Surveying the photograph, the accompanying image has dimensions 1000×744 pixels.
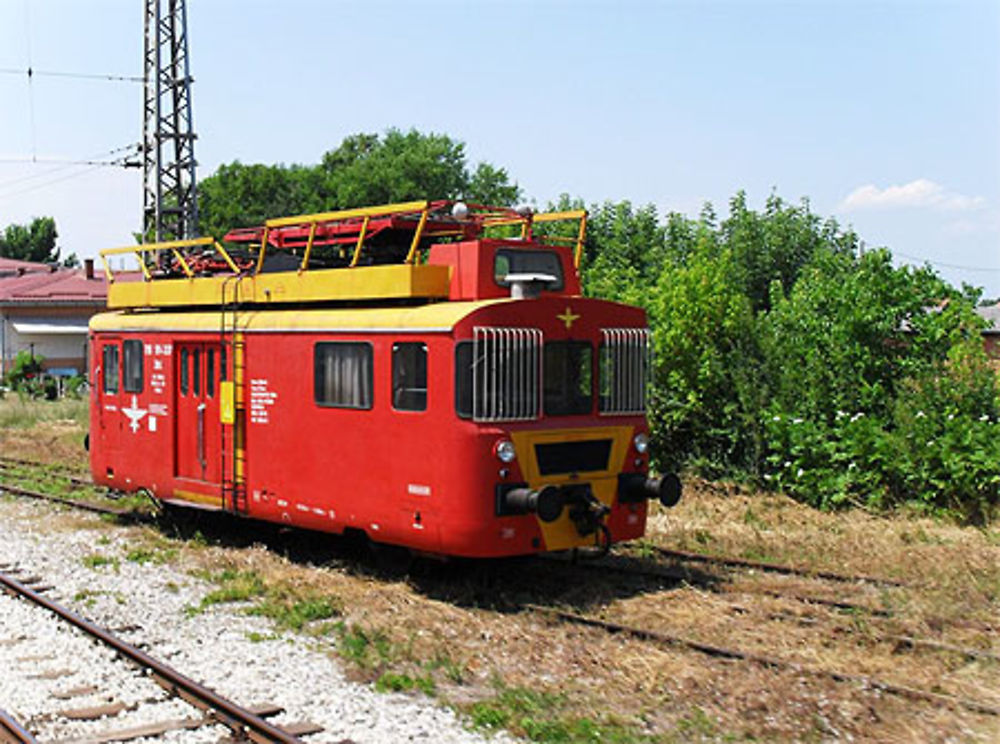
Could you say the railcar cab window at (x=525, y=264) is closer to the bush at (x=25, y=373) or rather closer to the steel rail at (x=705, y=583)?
the steel rail at (x=705, y=583)

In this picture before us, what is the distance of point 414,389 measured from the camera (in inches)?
415

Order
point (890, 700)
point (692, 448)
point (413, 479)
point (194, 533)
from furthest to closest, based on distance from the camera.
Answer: point (692, 448) → point (194, 533) → point (413, 479) → point (890, 700)

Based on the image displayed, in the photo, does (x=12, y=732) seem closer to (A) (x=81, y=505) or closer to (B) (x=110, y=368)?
(B) (x=110, y=368)

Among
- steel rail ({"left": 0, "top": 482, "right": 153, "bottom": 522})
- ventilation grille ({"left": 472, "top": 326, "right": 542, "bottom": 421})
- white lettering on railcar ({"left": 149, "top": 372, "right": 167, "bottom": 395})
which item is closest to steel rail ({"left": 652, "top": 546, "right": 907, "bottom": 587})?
ventilation grille ({"left": 472, "top": 326, "right": 542, "bottom": 421})

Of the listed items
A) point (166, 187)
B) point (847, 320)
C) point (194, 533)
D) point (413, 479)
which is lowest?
point (194, 533)

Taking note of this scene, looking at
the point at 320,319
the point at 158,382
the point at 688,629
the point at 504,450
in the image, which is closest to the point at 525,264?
the point at 504,450

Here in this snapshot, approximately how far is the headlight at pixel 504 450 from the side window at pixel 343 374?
4.97 ft

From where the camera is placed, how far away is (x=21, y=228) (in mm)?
103188

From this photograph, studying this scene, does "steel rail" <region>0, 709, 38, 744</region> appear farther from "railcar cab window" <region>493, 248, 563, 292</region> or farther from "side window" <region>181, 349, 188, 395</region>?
"side window" <region>181, 349, 188, 395</region>

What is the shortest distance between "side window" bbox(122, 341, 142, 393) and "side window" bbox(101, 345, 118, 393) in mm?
229

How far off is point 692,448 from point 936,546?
5447 mm

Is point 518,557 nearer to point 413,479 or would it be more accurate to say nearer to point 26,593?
point 413,479

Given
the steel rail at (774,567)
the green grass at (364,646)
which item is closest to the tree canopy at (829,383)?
the steel rail at (774,567)

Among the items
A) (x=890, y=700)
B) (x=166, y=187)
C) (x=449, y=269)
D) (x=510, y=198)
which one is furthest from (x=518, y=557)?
(x=510, y=198)
